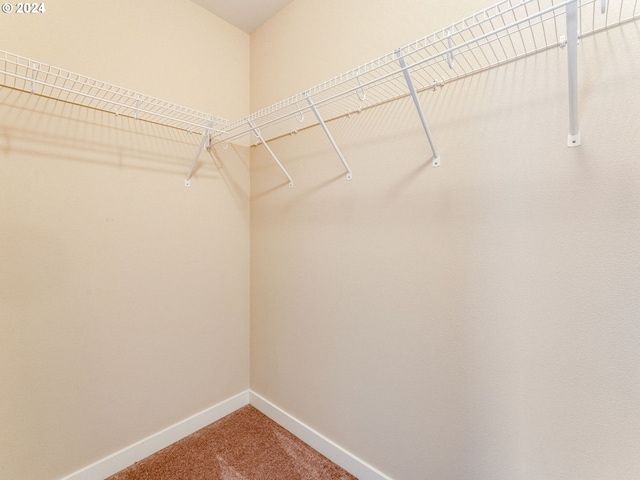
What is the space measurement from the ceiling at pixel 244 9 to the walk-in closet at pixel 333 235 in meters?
0.01

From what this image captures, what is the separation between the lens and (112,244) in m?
1.43

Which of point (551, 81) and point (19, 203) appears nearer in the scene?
point (551, 81)

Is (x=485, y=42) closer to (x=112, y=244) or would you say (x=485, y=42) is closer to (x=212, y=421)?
(x=112, y=244)

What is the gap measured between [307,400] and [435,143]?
4.95 feet

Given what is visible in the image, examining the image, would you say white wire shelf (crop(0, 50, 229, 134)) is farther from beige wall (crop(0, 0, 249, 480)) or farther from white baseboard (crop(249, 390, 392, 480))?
white baseboard (crop(249, 390, 392, 480))

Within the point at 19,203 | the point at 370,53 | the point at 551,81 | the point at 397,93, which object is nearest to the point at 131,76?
the point at 19,203

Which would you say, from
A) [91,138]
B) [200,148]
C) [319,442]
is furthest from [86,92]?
[319,442]

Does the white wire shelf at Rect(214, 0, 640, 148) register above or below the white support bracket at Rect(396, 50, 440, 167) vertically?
above

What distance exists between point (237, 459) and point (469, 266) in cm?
153

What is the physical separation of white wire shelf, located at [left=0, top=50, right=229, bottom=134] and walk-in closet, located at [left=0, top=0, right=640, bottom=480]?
1 centimetres

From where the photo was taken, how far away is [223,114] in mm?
1871

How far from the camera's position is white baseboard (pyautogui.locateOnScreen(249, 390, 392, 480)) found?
140cm

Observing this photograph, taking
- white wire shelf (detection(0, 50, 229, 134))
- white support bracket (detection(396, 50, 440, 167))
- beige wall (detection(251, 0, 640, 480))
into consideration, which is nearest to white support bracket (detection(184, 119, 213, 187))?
white wire shelf (detection(0, 50, 229, 134))

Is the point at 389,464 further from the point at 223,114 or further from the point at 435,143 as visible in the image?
the point at 223,114
